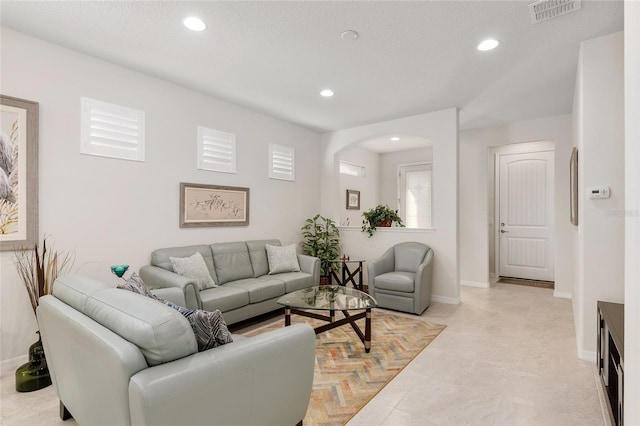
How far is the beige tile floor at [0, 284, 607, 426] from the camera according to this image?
204cm

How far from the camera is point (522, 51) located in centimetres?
294

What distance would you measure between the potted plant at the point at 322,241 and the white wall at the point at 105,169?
1.13 m

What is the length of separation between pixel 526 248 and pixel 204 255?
561 centimetres

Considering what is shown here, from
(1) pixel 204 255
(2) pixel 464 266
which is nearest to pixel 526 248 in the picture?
(2) pixel 464 266

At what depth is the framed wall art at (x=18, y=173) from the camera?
2602 mm

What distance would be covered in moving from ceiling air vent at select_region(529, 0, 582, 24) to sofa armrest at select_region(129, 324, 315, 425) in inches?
104

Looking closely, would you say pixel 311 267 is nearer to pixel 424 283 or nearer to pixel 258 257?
pixel 258 257

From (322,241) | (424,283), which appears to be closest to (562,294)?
(424,283)

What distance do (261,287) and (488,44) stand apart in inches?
126

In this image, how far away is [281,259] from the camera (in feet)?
14.4

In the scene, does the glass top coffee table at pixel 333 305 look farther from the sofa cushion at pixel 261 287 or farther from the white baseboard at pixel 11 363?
the white baseboard at pixel 11 363

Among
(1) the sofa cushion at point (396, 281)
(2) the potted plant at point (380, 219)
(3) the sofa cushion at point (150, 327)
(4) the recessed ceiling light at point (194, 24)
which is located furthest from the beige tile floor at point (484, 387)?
(4) the recessed ceiling light at point (194, 24)

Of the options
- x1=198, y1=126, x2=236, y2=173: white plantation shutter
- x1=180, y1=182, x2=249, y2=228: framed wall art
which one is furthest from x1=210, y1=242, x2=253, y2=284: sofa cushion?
x1=198, y1=126, x2=236, y2=173: white plantation shutter

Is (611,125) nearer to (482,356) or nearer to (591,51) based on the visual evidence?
(591,51)
